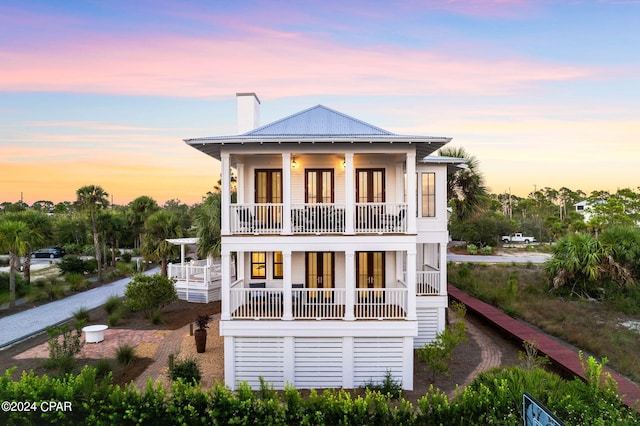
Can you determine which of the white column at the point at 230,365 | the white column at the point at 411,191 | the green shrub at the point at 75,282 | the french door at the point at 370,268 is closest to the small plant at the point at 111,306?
the green shrub at the point at 75,282

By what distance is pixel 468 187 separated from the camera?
22234mm

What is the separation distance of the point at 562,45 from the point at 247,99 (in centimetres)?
1841

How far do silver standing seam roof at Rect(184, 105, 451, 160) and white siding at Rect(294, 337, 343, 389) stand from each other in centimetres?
617

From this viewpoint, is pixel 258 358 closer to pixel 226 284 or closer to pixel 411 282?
pixel 226 284

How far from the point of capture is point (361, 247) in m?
11.5

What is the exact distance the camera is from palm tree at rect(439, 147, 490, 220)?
22.0 metres

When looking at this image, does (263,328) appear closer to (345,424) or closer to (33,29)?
(345,424)

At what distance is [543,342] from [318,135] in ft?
36.3

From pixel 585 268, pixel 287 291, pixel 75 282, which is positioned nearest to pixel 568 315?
pixel 585 268

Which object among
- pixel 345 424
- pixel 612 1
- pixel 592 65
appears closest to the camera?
pixel 345 424

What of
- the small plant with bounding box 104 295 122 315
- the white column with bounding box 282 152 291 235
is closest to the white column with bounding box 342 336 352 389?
the white column with bounding box 282 152 291 235

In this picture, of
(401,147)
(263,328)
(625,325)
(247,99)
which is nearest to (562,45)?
(625,325)

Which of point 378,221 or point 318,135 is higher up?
point 318,135

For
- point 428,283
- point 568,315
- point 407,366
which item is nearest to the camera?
point 407,366
